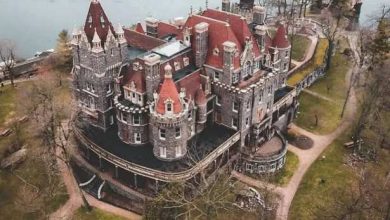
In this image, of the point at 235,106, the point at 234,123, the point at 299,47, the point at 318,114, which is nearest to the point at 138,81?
the point at 235,106

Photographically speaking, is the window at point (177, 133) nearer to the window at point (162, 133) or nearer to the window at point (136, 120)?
the window at point (162, 133)

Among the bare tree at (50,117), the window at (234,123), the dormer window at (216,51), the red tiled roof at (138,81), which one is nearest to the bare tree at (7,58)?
the bare tree at (50,117)

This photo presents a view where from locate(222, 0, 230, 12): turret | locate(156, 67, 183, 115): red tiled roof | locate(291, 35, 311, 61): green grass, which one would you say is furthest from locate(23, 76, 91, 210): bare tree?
locate(291, 35, 311, 61): green grass

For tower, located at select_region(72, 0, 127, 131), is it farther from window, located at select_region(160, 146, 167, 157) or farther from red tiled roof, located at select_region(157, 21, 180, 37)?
red tiled roof, located at select_region(157, 21, 180, 37)

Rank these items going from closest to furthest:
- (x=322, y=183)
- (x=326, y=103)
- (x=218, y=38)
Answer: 1. (x=218, y=38)
2. (x=322, y=183)
3. (x=326, y=103)

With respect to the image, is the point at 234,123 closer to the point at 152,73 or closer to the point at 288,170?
the point at 288,170

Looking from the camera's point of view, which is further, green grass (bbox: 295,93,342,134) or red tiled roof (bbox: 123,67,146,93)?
green grass (bbox: 295,93,342,134)
